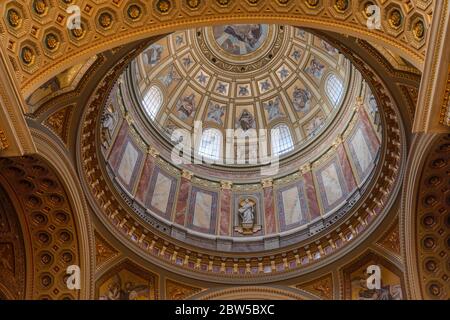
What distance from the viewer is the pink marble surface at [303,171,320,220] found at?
83.8 ft

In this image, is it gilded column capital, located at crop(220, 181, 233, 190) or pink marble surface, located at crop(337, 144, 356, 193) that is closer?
pink marble surface, located at crop(337, 144, 356, 193)

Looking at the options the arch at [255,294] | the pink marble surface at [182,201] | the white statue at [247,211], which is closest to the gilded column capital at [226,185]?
the white statue at [247,211]

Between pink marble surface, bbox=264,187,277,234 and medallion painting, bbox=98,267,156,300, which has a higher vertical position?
pink marble surface, bbox=264,187,277,234

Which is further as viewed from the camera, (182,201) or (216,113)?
(216,113)

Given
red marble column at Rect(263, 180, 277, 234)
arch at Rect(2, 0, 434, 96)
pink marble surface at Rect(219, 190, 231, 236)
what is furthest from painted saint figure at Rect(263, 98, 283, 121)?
arch at Rect(2, 0, 434, 96)

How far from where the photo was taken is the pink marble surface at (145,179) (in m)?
25.0

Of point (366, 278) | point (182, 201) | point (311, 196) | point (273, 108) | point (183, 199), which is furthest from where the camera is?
point (273, 108)

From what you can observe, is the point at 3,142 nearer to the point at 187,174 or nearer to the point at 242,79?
the point at 187,174

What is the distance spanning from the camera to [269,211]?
88.2 feet

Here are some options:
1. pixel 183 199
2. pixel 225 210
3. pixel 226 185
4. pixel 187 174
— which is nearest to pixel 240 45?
pixel 226 185

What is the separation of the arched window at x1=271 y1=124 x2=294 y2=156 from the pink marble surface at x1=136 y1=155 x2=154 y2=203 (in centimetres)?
696

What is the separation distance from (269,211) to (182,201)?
14.0ft

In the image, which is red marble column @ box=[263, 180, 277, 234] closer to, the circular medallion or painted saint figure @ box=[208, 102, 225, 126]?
painted saint figure @ box=[208, 102, 225, 126]

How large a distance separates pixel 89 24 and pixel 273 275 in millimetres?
14141
